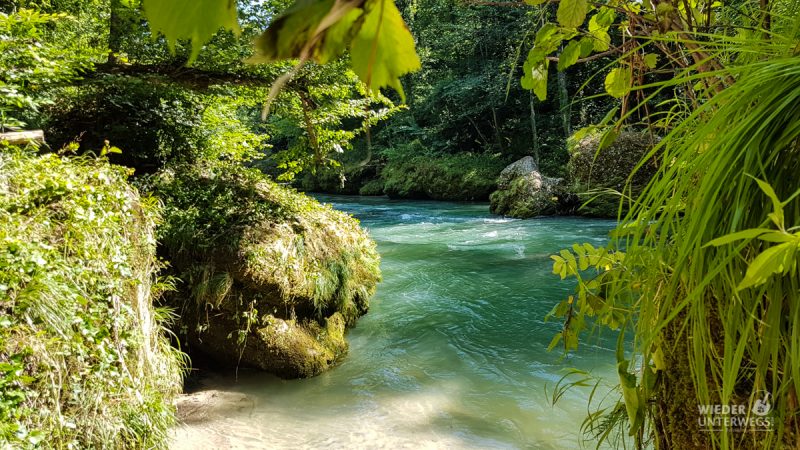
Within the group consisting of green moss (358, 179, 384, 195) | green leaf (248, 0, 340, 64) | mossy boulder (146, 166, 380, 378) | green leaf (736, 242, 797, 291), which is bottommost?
mossy boulder (146, 166, 380, 378)

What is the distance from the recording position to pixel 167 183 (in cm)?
555

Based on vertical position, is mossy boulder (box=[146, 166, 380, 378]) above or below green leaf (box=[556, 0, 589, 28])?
below

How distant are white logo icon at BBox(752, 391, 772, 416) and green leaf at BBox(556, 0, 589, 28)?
78cm

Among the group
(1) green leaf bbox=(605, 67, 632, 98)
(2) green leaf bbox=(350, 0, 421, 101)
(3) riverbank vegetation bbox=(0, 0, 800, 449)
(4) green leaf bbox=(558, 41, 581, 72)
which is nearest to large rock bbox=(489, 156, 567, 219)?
(3) riverbank vegetation bbox=(0, 0, 800, 449)

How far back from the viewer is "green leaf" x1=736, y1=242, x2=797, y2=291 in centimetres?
56

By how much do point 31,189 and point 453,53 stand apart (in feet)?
80.3

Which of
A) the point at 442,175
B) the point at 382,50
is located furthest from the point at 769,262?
the point at 442,175

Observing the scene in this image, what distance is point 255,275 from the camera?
449 cm

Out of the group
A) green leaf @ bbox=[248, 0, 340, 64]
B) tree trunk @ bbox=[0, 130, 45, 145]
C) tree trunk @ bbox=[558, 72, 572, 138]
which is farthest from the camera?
tree trunk @ bbox=[558, 72, 572, 138]

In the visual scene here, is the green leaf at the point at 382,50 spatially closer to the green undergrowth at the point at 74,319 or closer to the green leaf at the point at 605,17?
the green leaf at the point at 605,17

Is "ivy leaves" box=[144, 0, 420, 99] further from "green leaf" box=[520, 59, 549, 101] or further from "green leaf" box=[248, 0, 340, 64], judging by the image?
"green leaf" box=[520, 59, 549, 101]

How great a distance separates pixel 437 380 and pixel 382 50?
4.65 m

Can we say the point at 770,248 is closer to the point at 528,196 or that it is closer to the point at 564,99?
the point at 528,196
